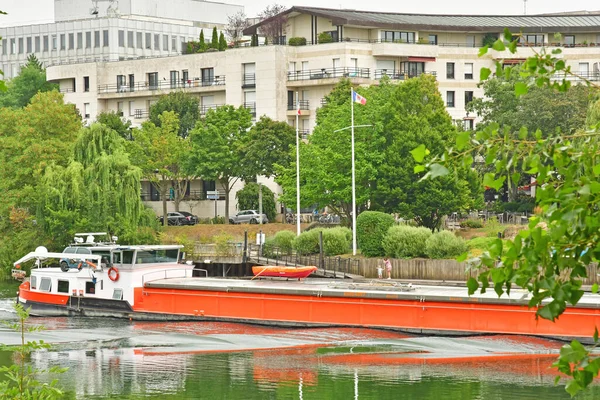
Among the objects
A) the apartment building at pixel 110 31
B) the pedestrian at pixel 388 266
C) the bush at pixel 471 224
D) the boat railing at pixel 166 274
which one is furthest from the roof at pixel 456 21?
the boat railing at pixel 166 274

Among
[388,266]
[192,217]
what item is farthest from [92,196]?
[192,217]

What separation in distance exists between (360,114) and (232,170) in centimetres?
1822

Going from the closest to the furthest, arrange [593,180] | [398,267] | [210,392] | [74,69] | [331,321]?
[593,180] < [210,392] < [331,321] < [398,267] < [74,69]

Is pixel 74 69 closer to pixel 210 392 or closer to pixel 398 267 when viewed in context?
pixel 398 267

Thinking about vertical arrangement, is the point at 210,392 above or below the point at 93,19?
below

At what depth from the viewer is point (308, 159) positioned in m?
79.7

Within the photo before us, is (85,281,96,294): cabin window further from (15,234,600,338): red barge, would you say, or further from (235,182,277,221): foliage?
(235,182,277,221): foliage

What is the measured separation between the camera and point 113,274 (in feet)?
178

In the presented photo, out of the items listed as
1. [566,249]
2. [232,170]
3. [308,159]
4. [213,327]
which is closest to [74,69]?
[232,170]

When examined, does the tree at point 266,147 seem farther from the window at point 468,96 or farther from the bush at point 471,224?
the window at point 468,96

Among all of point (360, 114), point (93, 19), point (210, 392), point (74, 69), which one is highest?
point (93, 19)

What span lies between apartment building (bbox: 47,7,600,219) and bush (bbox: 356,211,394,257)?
3016 centimetres

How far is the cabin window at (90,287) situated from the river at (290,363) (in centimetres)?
491

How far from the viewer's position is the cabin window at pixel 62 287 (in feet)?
185
